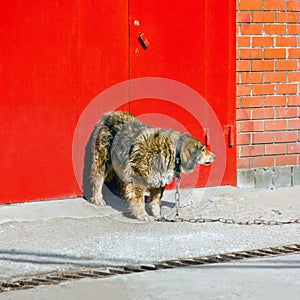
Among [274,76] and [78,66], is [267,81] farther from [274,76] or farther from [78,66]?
[78,66]

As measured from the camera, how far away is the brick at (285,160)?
931cm

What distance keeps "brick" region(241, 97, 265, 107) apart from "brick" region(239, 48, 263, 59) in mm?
491

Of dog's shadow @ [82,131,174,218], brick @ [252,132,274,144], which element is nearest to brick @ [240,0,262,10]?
brick @ [252,132,274,144]

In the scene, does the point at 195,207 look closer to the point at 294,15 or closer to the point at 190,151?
the point at 190,151

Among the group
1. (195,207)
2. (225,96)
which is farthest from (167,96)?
(195,207)

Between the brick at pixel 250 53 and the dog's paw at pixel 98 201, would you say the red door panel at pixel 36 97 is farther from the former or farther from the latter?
the brick at pixel 250 53

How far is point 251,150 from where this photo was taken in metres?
9.15

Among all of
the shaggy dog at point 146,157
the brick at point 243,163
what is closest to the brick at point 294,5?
the brick at point 243,163

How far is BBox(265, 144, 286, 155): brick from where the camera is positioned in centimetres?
923

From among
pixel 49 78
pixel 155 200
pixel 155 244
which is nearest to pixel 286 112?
pixel 155 200

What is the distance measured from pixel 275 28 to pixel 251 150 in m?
1.49

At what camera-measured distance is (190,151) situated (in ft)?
25.6

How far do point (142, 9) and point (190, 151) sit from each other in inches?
71.8

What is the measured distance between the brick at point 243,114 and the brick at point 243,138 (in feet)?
0.63
